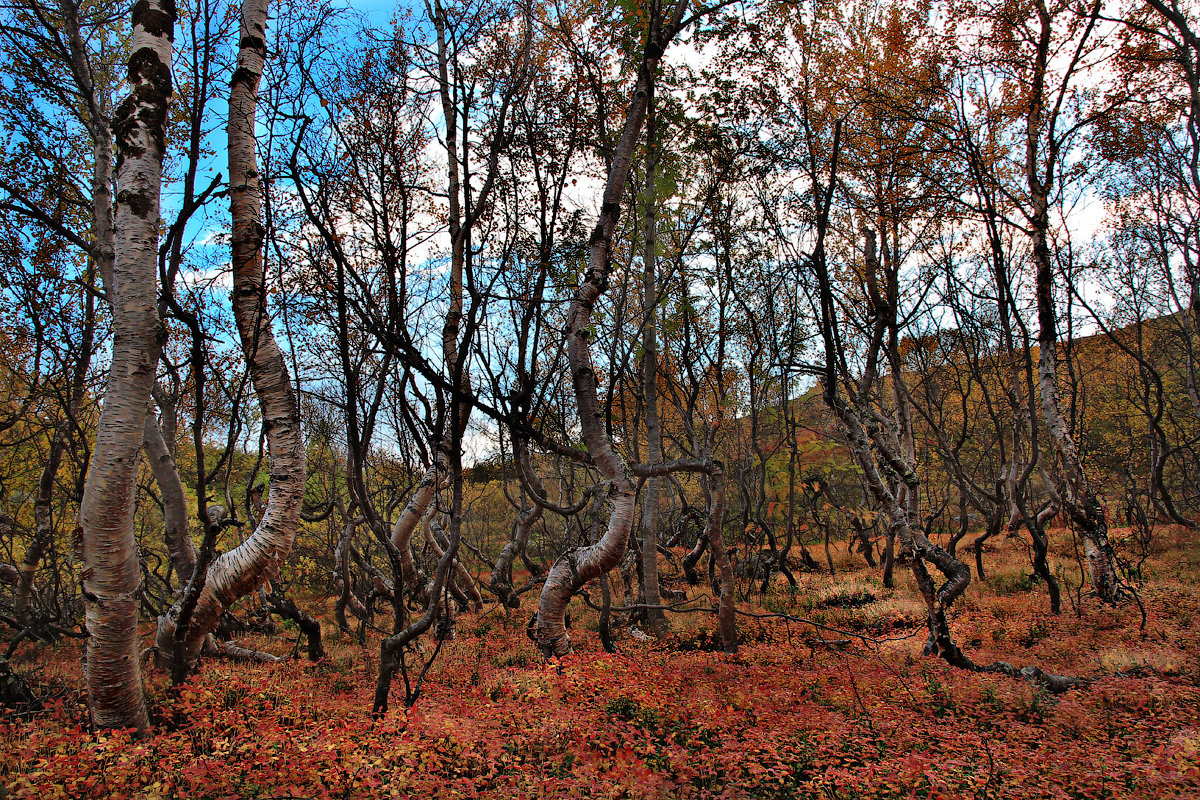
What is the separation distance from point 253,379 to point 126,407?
37.7 inches

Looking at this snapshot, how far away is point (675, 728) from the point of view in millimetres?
5387

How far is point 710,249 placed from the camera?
1292cm

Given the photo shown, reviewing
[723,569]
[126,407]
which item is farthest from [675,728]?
[126,407]

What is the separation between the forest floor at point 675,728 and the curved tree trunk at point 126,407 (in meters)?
0.45

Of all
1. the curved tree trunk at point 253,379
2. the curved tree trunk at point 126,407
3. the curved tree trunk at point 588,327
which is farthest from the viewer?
the curved tree trunk at point 588,327

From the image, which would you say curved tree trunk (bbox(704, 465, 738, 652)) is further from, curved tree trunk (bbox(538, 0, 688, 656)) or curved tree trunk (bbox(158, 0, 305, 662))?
curved tree trunk (bbox(158, 0, 305, 662))

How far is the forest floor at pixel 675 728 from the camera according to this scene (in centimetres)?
391

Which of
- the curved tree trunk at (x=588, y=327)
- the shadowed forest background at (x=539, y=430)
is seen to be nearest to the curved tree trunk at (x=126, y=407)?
the shadowed forest background at (x=539, y=430)

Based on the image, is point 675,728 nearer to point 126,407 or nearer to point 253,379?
point 253,379

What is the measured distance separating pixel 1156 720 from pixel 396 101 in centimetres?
1019

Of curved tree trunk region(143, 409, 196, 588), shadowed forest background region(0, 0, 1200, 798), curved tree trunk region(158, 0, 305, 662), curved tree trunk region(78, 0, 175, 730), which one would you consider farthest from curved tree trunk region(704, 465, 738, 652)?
curved tree trunk region(143, 409, 196, 588)

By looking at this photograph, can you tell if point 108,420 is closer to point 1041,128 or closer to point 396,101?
point 396,101

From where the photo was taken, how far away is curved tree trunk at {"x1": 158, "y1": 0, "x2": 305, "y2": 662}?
4895mm

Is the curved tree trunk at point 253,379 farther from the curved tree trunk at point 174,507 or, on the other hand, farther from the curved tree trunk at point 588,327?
the curved tree trunk at point 588,327
